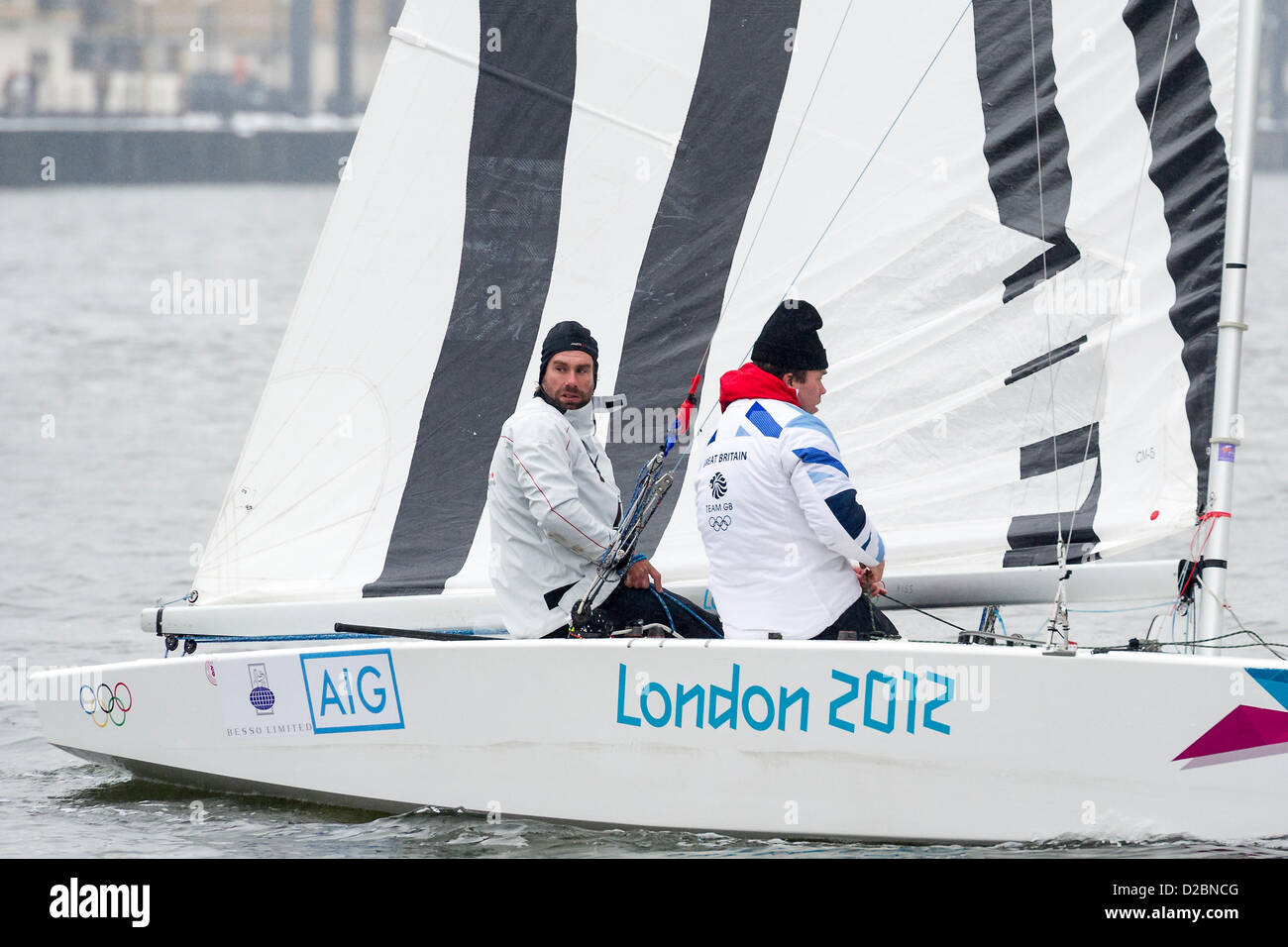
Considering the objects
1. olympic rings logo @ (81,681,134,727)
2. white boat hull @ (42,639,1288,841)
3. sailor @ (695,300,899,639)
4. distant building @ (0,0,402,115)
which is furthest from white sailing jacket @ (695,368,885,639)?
distant building @ (0,0,402,115)

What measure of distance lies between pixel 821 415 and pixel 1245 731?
1.54 meters

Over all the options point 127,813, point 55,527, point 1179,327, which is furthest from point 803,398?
point 55,527

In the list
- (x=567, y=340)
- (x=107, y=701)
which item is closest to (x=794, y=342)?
(x=567, y=340)

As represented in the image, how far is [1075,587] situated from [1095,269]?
0.87 meters

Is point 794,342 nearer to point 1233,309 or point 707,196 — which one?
point 707,196

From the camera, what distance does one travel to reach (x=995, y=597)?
16.0 ft

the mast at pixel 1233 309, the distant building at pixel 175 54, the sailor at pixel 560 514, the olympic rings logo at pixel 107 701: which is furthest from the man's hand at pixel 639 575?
the distant building at pixel 175 54

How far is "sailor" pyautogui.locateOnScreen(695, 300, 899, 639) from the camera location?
14.0 feet

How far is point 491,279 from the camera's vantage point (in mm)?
5453

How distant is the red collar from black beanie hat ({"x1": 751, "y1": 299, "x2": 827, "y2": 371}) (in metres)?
0.04

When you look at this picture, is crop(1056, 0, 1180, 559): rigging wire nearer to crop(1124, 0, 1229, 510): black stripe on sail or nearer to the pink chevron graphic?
crop(1124, 0, 1229, 510): black stripe on sail

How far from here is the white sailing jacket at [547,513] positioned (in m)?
4.54

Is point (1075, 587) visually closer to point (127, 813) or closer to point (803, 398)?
point (803, 398)

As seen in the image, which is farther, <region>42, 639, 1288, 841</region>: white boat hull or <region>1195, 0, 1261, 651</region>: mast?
<region>1195, 0, 1261, 651</region>: mast
